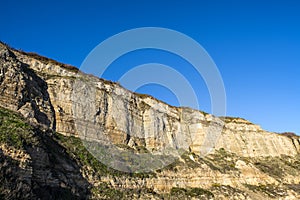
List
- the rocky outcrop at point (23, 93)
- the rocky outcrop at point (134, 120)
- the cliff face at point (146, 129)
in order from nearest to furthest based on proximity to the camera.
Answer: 1. the rocky outcrop at point (23, 93)
2. the cliff face at point (146, 129)
3. the rocky outcrop at point (134, 120)

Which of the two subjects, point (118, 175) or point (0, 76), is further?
point (118, 175)

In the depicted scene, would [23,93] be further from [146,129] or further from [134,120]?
[146,129]

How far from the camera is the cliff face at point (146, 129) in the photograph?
2731 centimetres

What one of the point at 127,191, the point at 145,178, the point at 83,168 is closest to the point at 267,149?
the point at 145,178

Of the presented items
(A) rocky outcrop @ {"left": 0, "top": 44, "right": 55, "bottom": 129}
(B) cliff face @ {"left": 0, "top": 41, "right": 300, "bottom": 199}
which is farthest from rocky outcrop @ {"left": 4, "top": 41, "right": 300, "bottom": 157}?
(A) rocky outcrop @ {"left": 0, "top": 44, "right": 55, "bottom": 129}

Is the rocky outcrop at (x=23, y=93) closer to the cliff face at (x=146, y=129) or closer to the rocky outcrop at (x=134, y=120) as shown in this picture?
the cliff face at (x=146, y=129)

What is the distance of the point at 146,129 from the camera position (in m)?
42.4

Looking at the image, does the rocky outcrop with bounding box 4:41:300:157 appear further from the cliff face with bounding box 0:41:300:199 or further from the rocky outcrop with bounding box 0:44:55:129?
the rocky outcrop with bounding box 0:44:55:129

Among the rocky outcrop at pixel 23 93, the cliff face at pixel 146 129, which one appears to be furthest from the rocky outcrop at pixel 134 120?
the rocky outcrop at pixel 23 93

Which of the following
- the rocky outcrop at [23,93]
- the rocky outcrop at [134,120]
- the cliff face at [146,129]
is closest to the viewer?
the rocky outcrop at [23,93]

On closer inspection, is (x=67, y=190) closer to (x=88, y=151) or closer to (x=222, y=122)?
(x=88, y=151)

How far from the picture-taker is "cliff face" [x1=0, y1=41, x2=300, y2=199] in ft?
89.6

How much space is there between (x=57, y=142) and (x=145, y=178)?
1004 cm

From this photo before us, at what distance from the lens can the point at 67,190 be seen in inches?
797
